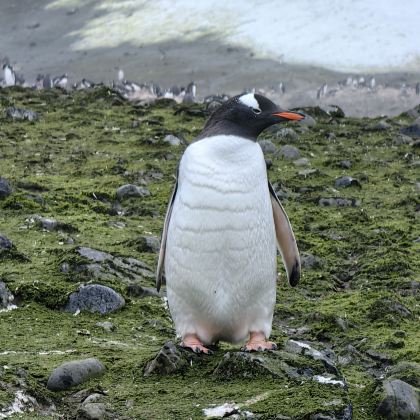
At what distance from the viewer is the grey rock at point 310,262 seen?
7.65 meters

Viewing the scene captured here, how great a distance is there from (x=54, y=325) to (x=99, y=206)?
12.2ft

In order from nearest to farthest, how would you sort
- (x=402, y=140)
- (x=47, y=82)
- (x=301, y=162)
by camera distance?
(x=301, y=162) < (x=402, y=140) < (x=47, y=82)

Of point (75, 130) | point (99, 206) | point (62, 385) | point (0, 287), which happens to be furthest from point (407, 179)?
point (62, 385)

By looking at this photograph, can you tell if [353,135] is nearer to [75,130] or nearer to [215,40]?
Result: [75,130]

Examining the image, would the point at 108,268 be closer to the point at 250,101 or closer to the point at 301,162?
the point at 250,101

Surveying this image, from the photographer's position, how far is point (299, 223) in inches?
357

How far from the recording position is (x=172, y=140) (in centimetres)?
1269

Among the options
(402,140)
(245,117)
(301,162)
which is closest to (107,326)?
(245,117)

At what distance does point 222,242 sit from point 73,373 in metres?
0.92

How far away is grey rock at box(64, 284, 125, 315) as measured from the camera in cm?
575

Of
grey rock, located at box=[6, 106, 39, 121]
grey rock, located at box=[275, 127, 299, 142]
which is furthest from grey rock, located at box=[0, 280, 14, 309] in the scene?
grey rock, located at box=[6, 106, 39, 121]

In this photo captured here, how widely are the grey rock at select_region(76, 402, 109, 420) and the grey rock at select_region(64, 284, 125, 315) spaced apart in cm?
190

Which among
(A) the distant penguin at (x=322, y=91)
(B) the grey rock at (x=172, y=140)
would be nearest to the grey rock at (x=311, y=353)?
(B) the grey rock at (x=172, y=140)

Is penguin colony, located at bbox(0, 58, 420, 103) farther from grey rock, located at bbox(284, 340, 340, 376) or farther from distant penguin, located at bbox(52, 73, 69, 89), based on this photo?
grey rock, located at bbox(284, 340, 340, 376)
